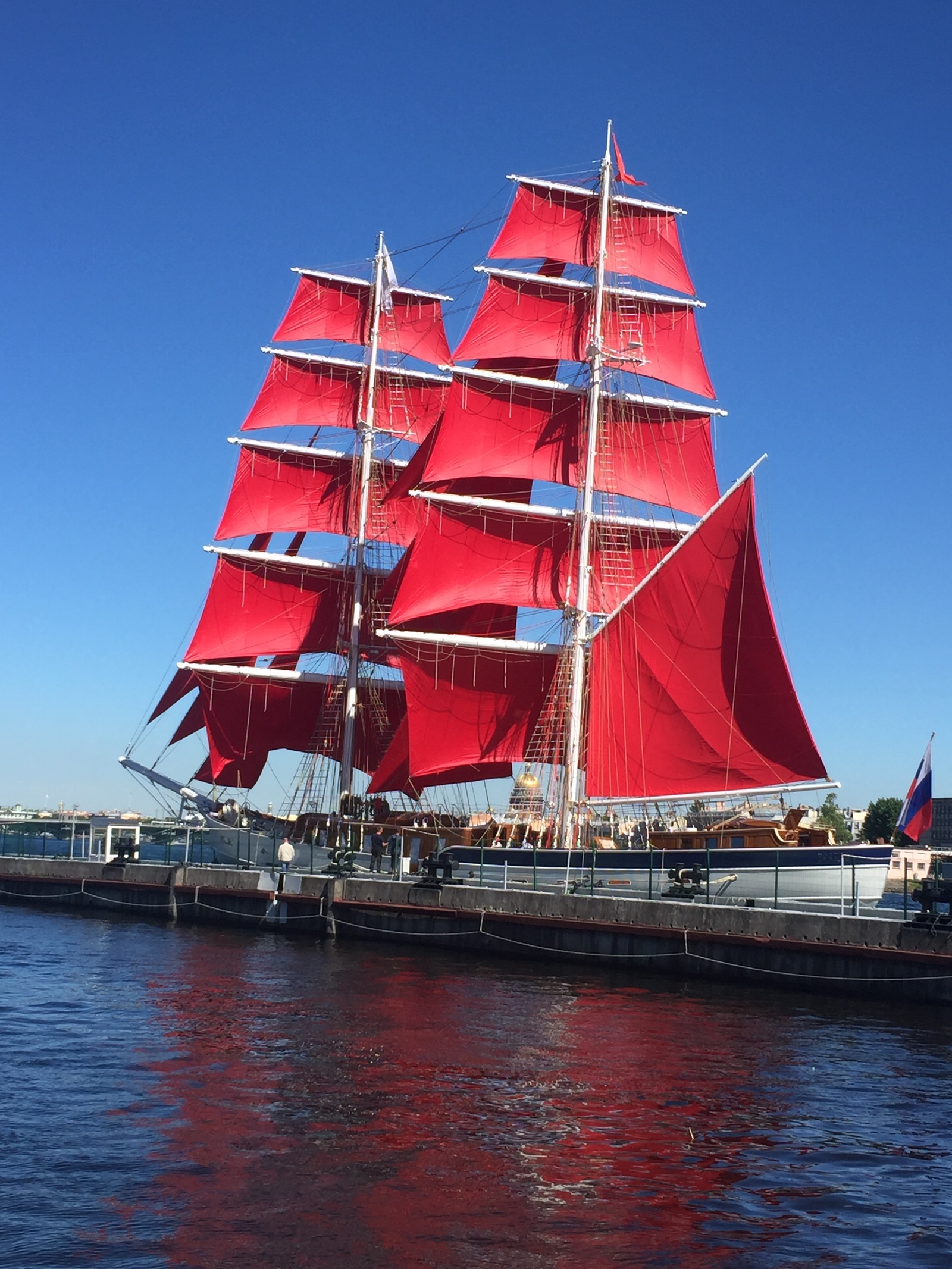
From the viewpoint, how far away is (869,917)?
3203 cm

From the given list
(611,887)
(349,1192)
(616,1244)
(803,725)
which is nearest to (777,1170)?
(616,1244)

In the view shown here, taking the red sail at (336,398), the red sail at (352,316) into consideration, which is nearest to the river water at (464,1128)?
the red sail at (336,398)

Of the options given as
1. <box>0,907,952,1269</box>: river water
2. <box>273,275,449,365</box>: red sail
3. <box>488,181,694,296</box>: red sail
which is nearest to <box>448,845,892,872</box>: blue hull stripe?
<box>0,907,952,1269</box>: river water

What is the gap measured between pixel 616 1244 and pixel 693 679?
3063cm

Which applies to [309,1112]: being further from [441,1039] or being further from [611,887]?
[611,887]

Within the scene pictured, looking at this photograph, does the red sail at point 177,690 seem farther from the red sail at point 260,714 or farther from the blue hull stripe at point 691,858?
the blue hull stripe at point 691,858

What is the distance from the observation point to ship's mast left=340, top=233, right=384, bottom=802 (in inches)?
2270

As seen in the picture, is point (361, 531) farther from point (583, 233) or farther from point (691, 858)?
point (691, 858)

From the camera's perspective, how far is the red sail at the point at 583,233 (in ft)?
180

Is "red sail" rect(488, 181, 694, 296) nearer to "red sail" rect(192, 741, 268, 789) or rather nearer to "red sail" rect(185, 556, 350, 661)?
"red sail" rect(185, 556, 350, 661)

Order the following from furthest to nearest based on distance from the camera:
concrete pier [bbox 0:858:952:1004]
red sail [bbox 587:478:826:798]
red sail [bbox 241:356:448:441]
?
red sail [bbox 241:356:448:441], red sail [bbox 587:478:826:798], concrete pier [bbox 0:858:952:1004]

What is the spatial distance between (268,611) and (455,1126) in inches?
1782

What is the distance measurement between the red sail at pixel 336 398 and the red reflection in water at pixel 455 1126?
3894 centimetres

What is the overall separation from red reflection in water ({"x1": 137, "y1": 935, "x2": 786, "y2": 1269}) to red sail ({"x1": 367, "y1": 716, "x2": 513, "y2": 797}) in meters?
19.3
